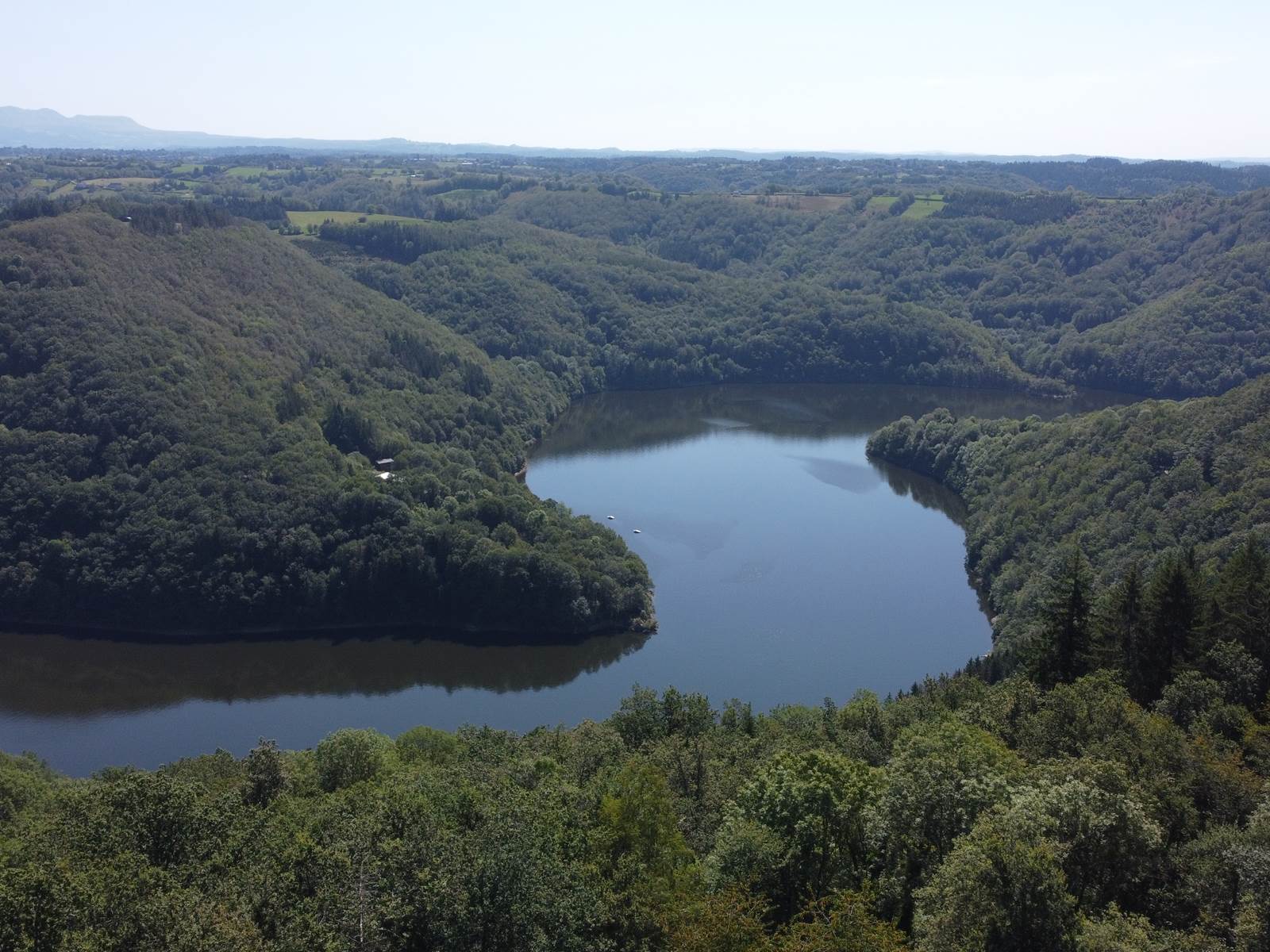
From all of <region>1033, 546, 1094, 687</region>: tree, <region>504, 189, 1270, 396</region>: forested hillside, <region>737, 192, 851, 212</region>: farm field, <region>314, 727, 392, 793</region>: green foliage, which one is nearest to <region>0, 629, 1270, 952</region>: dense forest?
<region>314, 727, 392, 793</region>: green foliage

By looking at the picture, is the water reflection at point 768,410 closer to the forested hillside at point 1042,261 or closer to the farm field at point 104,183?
the forested hillside at point 1042,261

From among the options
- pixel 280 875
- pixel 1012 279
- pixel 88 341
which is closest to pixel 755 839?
pixel 280 875

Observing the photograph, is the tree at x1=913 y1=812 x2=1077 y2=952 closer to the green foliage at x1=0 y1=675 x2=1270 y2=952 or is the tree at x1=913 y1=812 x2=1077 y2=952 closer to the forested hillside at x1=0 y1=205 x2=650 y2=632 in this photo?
the green foliage at x1=0 y1=675 x2=1270 y2=952

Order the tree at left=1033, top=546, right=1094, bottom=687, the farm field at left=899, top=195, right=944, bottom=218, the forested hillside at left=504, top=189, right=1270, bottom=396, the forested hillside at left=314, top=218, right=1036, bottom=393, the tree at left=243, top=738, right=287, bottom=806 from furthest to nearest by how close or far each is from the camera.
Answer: the farm field at left=899, top=195, right=944, bottom=218
the forested hillside at left=314, top=218, right=1036, bottom=393
the forested hillside at left=504, top=189, right=1270, bottom=396
the tree at left=1033, top=546, right=1094, bottom=687
the tree at left=243, top=738, right=287, bottom=806

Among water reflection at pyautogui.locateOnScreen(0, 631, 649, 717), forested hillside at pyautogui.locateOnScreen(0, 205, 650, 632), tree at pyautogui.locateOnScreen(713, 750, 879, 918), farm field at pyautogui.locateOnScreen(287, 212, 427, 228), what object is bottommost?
water reflection at pyautogui.locateOnScreen(0, 631, 649, 717)

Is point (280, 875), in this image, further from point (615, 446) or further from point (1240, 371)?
point (1240, 371)

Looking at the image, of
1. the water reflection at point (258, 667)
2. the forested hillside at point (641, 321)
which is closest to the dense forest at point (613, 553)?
the forested hillside at point (641, 321)
